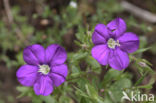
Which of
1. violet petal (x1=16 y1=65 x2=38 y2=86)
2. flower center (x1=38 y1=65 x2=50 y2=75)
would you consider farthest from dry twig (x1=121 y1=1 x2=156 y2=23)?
violet petal (x1=16 y1=65 x2=38 y2=86)

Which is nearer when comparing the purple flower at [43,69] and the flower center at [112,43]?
the purple flower at [43,69]

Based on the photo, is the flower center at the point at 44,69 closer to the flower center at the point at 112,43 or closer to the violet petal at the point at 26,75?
the violet petal at the point at 26,75

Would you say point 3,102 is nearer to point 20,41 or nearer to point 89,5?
point 20,41

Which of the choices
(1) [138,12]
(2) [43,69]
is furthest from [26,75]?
(1) [138,12]

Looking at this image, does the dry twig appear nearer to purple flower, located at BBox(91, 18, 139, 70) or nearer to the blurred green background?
the blurred green background

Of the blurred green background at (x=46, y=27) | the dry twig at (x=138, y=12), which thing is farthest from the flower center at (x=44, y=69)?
the dry twig at (x=138, y=12)

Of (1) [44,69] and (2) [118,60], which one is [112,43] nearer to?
(2) [118,60]
